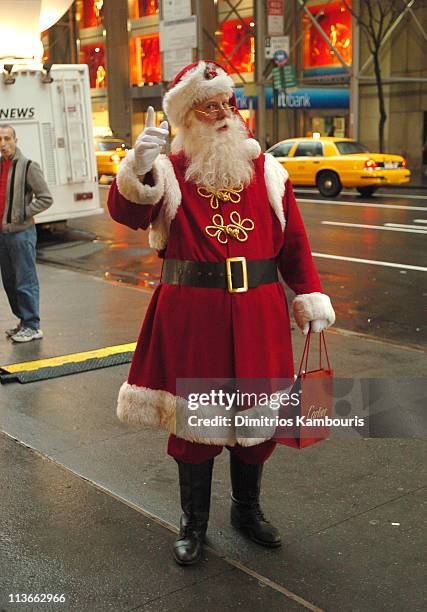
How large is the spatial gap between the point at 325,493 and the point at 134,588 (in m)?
1.27

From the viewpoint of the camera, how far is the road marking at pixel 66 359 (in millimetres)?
6371

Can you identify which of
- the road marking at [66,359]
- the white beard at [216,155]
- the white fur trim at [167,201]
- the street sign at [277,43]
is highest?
the street sign at [277,43]

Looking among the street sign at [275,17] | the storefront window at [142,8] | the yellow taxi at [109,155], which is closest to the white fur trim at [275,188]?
the yellow taxi at [109,155]

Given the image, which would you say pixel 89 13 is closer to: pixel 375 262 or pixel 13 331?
pixel 375 262

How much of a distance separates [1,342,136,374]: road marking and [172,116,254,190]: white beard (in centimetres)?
339

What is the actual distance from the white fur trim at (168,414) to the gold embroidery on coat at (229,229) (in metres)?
0.70

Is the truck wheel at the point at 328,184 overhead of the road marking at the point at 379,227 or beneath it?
overhead

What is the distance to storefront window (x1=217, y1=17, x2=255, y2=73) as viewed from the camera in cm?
3331

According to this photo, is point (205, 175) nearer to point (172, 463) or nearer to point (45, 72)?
point (172, 463)

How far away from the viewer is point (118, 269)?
37.7 ft

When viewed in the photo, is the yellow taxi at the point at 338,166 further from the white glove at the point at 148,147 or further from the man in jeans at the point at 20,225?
the white glove at the point at 148,147

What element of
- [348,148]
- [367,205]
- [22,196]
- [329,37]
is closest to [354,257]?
[22,196]

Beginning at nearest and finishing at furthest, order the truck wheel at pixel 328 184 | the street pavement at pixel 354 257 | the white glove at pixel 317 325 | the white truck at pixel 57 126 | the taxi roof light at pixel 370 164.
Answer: the white glove at pixel 317 325, the street pavement at pixel 354 257, the white truck at pixel 57 126, the taxi roof light at pixel 370 164, the truck wheel at pixel 328 184

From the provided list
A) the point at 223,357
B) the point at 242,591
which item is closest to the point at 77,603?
the point at 242,591
